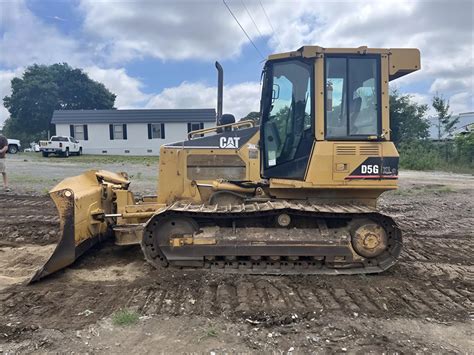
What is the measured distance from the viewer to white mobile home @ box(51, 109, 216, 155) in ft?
121

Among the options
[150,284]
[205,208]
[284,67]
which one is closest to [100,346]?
[150,284]

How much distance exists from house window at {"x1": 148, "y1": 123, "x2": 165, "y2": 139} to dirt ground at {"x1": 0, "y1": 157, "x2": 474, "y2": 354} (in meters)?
31.3

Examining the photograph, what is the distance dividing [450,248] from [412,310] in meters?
3.04

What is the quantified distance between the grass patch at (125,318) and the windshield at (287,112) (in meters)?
2.61

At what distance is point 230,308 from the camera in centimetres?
407

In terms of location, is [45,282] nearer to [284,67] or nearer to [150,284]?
[150,284]

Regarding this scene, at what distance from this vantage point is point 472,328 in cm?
373

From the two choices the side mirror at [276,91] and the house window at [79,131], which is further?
the house window at [79,131]

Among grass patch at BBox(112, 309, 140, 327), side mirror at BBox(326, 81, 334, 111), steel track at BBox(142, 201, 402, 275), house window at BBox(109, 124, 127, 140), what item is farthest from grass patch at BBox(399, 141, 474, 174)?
house window at BBox(109, 124, 127, 140)

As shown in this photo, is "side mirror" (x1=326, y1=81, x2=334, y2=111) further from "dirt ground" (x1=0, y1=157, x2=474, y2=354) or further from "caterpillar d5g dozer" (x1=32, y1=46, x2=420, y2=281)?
"dirt ground" (x1=0, y1=157, x2=474, y2=354)

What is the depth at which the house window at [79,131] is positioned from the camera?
37.3m

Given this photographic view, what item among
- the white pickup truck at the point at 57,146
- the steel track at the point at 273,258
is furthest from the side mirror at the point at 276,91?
the white pickup truck at the point at 57,146

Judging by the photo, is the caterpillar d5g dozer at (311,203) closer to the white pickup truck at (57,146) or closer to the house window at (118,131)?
the white pickup truck at (57,146)

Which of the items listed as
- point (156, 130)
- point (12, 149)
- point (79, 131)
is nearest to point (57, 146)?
point (12, 149)
